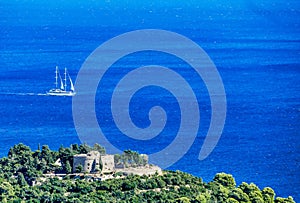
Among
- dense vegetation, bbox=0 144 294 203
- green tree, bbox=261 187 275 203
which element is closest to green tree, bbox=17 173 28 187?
dense vegetation, bbox=0 144 294 203

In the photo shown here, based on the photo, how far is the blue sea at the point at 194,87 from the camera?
81.7m

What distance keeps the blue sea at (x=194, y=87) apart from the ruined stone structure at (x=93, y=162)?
16.8 m

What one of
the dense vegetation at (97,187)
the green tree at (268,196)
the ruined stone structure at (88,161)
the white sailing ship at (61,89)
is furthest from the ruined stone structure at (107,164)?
the white sailing ship at (61,89)

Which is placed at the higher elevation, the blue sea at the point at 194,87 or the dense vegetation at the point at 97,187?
the blue sea at the point at 194,87

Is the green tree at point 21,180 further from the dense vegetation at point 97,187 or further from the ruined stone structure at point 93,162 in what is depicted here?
the ruined stone structure at point 93,162

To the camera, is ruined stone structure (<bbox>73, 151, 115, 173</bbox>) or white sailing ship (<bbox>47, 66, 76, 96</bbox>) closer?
ruined stone structure (<bbox>73, 151, 115, 173</bbox>)

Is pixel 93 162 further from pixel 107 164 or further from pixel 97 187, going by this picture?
pixel 97 187

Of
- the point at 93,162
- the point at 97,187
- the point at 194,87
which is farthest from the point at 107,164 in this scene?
the point at 194,87

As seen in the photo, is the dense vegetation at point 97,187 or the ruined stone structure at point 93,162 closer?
the dense vegetation at point 97,187

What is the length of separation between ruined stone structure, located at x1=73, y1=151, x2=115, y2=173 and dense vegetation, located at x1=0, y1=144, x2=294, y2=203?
613mm

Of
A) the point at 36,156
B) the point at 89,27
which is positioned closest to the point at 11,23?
the point at 89,27

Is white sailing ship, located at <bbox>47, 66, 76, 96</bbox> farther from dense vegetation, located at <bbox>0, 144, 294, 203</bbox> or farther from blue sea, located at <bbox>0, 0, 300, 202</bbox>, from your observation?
dense vegetation, located at <bbox>0, 144, 294, 203</bbox>

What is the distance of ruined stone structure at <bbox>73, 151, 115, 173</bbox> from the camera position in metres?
59.1

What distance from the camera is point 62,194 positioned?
55562mm
